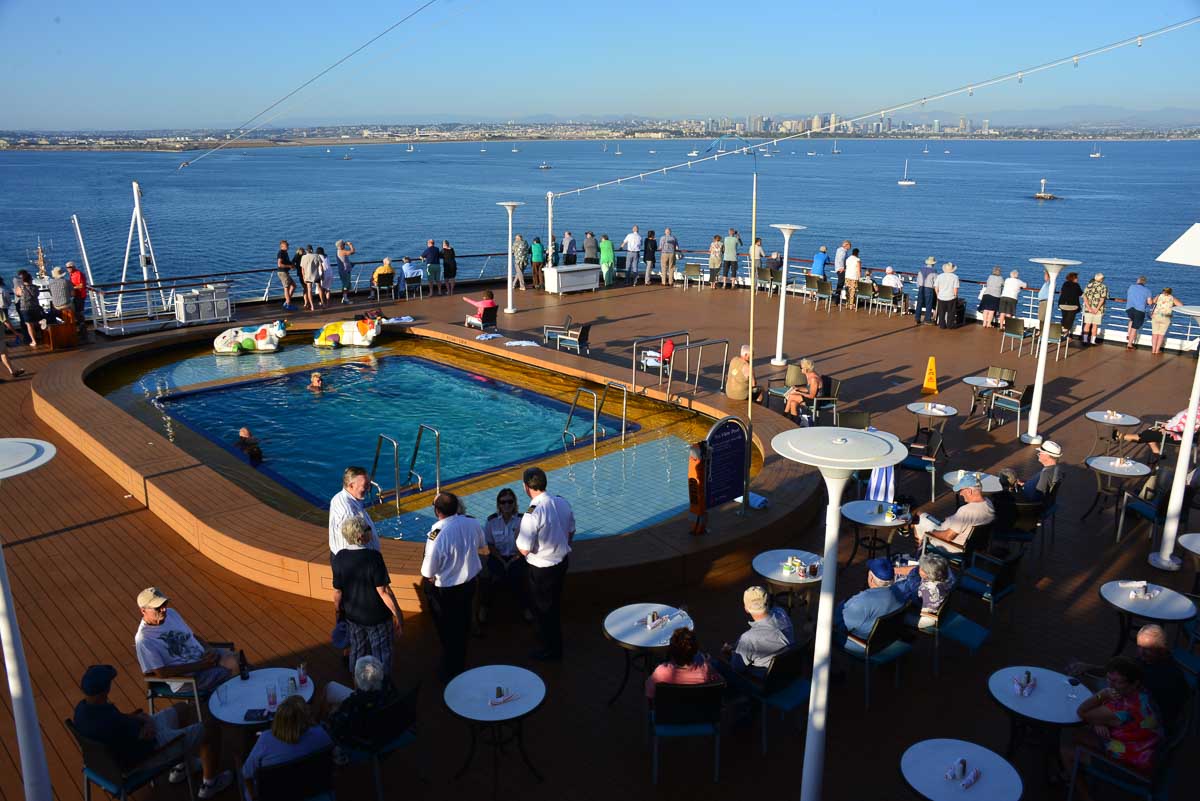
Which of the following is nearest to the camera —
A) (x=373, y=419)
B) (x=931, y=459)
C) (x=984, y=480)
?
(x=984, y=480)

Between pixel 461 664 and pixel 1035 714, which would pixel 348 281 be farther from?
pixel 1035 714

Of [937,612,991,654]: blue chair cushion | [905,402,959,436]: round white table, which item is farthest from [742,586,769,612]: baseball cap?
[905,402,959,436]: round white table

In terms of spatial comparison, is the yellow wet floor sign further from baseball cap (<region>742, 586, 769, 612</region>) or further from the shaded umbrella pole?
the shaded umbrella pole

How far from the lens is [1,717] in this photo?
5.84 m

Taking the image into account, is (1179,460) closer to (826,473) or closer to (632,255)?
(826,473)

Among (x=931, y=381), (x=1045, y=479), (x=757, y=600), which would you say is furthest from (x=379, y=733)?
(x=931, y=381)

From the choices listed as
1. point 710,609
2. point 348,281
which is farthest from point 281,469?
point 348,281

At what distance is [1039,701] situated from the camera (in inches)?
205

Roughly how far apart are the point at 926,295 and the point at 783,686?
1570cm

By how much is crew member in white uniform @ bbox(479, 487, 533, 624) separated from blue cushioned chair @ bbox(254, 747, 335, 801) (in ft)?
8.14

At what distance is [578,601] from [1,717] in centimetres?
419

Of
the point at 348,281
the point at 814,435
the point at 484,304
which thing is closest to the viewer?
the point at 814,435

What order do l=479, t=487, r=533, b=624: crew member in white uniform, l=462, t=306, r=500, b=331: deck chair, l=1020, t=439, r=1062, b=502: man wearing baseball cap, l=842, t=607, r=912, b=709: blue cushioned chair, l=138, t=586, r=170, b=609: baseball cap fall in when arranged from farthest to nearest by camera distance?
l=462, t=306, r=500, b=331: deck chair, l=1020, t=439, r=1062, b=502: man wearing baseball cap, l=479, t=487, r=533, b=624: crew member in white uniform, l=842, t=607, r=912, b=709: blue cushioned chair, l=138, t=586, r=170, b=609: baseball cap

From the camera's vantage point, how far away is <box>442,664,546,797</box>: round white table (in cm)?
500
